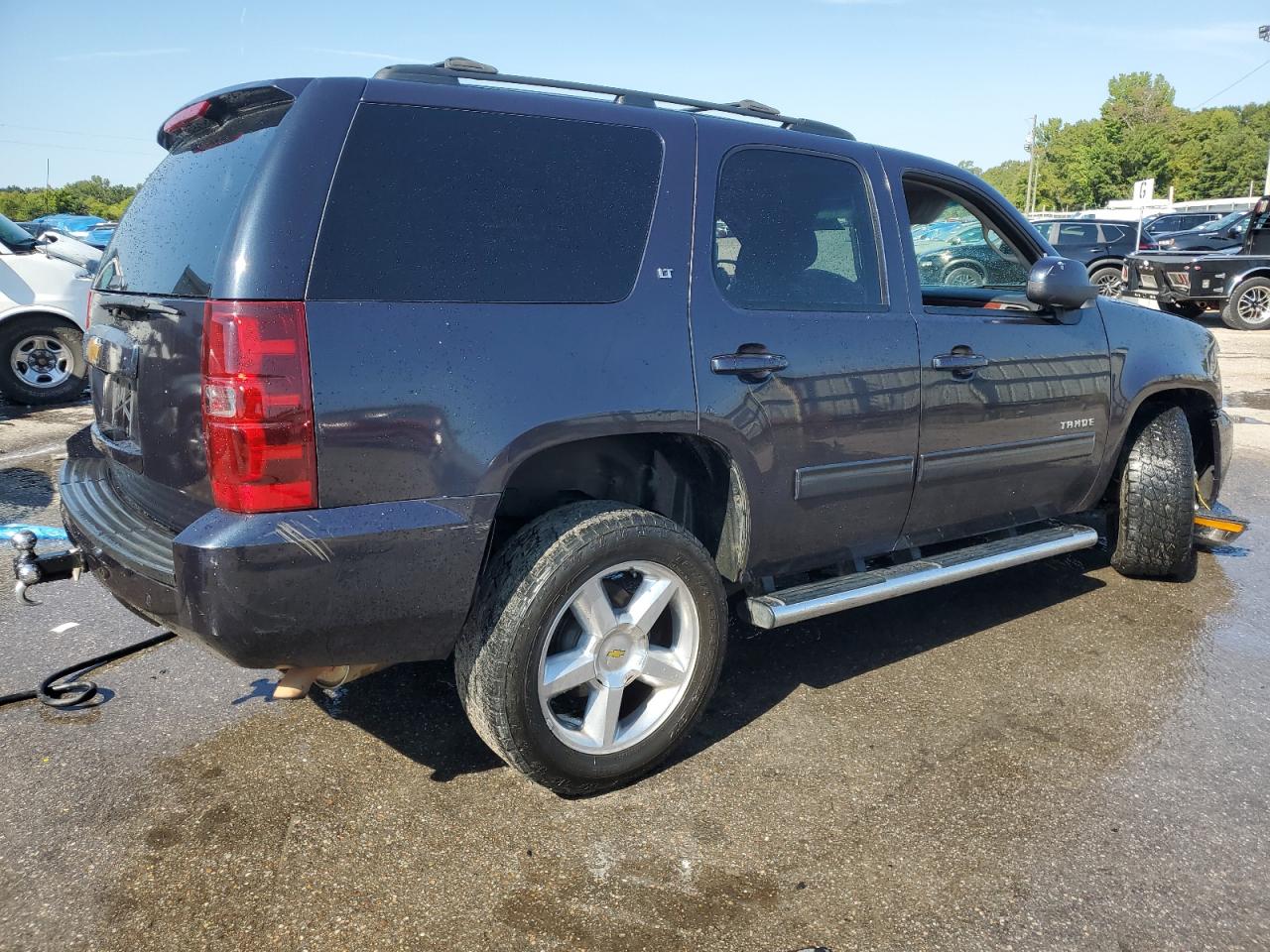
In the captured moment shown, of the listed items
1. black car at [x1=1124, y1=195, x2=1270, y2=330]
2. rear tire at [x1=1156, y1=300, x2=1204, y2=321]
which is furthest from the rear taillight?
rear tire at [x1=1156, y1=300, x2=1204, y2=321]

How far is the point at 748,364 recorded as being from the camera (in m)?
2.90

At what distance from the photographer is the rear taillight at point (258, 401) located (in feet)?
7.27

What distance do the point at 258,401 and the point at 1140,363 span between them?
11.7ft

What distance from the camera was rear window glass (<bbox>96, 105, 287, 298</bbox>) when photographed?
96.2 inches

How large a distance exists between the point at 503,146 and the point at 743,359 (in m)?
0.90

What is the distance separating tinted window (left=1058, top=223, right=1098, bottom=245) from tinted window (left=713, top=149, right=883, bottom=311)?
58.2 ft

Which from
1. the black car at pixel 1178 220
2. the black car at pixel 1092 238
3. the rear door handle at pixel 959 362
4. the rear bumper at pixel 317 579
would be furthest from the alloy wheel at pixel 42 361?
the black car at pixel 1178 220

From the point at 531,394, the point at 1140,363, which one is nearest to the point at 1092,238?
the point at 1140,363

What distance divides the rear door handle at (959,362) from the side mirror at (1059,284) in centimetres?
39

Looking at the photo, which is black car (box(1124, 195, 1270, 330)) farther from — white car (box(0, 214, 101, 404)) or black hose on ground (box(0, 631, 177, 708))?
black hose on ground (box(0, 631, 177, 708))

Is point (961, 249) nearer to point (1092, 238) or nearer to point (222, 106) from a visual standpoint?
point (222, 106)

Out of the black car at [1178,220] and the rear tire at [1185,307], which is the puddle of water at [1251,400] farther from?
the black car at [1178,220]

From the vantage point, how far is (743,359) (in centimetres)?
290

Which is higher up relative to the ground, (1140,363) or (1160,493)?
(1140,363)
